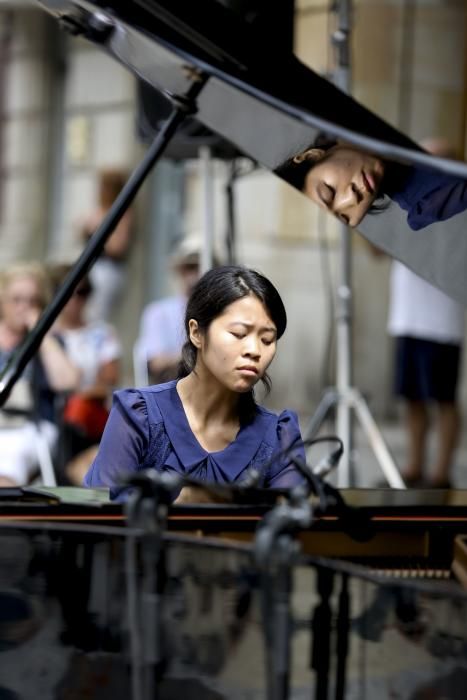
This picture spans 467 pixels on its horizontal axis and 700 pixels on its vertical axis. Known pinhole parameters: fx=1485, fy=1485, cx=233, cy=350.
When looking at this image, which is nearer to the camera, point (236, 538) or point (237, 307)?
point (236, 538)

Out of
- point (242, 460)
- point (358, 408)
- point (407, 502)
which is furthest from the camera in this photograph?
point (358, 408)

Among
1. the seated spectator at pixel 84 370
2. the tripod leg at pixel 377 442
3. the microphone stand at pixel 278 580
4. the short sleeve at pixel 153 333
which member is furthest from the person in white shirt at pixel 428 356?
the microphone stand at pixel 278 580

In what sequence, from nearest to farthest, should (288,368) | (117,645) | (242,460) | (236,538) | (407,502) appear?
(117,645), (236,538), (407,502), (242,460), (288,368)

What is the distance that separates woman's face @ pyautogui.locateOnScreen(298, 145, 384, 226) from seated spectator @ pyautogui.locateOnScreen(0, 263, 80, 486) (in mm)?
2892

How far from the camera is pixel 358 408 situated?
5.51m

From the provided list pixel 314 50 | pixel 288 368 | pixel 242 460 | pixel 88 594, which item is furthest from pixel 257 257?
pixel 88 594

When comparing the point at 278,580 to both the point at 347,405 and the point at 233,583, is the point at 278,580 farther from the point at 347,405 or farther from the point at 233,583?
the point at 347,405

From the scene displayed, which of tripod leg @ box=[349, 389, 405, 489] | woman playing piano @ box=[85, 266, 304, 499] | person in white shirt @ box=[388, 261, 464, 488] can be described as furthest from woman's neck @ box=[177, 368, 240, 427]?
person in white shirt @ box=[388, 261, 464, 488]

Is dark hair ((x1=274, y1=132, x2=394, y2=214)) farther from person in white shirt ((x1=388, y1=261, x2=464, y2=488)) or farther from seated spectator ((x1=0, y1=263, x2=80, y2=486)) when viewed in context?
person in white shirt ((x1=388, y1=261, x2=464, y2=488))

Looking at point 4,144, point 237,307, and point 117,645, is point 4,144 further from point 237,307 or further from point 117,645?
point 117,645

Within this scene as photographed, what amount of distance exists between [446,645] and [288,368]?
714cm

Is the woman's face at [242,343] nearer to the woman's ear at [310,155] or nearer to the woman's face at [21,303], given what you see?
the woman's ear at [310,155]

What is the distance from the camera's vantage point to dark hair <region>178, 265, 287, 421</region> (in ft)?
9.03

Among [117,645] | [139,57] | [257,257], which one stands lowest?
[117,645]
